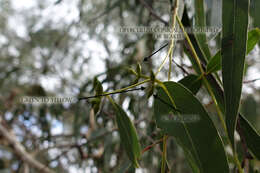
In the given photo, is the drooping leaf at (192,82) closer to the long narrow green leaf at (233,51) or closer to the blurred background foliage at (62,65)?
the long narrow green leaf at (233,51)

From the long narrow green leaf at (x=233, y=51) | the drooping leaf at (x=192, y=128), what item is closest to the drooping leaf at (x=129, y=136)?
the drooping leaf at (x=192, y=128)

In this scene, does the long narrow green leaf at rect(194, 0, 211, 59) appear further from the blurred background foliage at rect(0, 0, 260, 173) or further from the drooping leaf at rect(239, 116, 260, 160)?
the blurred background foliage at rect(0, 0, 260, 173)

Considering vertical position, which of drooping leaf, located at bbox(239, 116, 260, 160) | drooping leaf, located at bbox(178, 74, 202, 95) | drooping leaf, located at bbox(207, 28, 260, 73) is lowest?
drooping leaf, located at bbox(239, 116, 260, 160)

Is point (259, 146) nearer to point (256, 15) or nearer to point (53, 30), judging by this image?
point (256, 15)

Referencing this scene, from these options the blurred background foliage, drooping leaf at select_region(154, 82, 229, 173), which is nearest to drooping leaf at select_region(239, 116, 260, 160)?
drooping leaf at select_region(154, 82, 229, 173)

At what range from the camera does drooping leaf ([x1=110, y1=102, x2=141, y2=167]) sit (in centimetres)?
53

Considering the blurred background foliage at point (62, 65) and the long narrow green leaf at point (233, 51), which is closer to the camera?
the long narrow green leaf at point (233, 51)

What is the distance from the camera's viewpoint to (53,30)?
2.96 meters

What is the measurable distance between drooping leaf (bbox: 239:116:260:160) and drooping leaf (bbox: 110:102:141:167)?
21 centimetres

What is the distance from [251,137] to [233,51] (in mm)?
179

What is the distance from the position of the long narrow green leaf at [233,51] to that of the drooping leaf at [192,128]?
0.04 meters

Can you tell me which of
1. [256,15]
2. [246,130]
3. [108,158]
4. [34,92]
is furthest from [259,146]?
[34,92]

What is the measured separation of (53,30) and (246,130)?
2.72m

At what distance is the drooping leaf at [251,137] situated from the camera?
0.53 m
